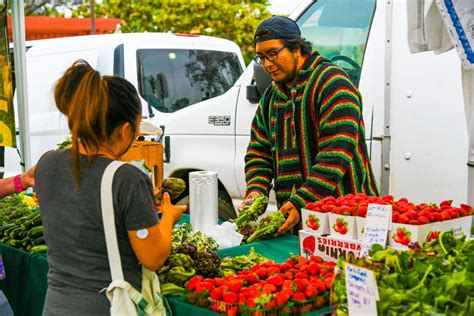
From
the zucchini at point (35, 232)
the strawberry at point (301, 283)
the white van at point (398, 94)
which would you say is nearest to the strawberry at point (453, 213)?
the strawberry at point (301, 283)

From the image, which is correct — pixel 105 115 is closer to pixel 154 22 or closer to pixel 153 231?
pixel 153 231

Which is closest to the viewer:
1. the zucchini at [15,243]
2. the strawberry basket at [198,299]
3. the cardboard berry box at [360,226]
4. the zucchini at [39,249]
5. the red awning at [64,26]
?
the strawberry basket at [198,299]

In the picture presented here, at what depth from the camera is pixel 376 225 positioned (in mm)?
2805

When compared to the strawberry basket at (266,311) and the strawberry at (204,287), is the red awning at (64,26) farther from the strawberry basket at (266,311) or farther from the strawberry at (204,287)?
the strawberry basket at (266,311)

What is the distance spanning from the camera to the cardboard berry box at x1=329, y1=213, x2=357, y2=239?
2.99m

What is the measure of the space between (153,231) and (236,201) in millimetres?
3716

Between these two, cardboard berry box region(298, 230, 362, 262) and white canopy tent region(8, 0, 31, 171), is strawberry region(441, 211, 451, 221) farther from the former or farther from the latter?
white canopy tent region(8, 0, 31, 171)

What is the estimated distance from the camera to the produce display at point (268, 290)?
2.42m

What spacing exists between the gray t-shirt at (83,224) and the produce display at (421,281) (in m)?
0.73

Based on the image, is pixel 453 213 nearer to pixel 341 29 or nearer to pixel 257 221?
pixel 257 221

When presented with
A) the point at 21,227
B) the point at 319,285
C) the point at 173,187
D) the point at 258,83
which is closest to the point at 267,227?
the point at 173,187

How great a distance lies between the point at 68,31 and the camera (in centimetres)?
1878

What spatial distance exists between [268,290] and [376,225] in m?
0.59

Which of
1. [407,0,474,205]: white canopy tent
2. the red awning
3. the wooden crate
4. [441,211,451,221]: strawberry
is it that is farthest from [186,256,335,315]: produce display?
the red awning
